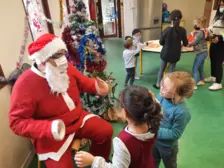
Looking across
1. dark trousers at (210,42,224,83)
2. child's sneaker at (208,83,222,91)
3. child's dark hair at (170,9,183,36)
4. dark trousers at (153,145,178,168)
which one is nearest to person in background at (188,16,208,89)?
dark trousers at (210,42,224,83)

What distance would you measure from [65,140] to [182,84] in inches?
37.7

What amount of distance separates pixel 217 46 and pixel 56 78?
8.26 feet

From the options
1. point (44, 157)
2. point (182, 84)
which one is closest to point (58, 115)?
point (44, 157)

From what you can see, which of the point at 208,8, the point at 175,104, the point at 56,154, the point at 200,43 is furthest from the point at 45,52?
the point at 208,8

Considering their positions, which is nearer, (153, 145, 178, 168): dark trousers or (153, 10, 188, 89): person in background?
(153, 145, 178, 168): dark trousers

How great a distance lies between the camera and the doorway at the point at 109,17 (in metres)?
6.24

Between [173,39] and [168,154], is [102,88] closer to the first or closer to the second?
[168,154]

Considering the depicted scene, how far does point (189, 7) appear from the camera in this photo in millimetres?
5227

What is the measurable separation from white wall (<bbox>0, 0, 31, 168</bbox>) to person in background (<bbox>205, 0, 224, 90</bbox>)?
2.53 meters

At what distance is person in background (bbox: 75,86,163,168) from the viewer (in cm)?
86

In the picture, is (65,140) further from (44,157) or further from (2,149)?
(2,149)

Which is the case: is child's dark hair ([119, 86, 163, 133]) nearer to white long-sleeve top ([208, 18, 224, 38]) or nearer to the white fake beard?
the white fake beard

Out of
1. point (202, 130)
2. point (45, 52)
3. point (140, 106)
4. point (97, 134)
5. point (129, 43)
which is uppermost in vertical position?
point (45, 52)

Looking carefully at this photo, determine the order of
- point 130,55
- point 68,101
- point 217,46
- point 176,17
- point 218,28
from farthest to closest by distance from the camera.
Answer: point 130,55 < point 217,46 < point 218,28 < point 176,17 < point 68,101
